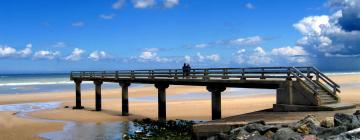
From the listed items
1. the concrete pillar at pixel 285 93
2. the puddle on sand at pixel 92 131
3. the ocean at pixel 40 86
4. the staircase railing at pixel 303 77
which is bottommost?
the puddle on sand at pixel 92 131

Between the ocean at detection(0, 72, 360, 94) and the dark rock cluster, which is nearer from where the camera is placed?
the dark rock cluster

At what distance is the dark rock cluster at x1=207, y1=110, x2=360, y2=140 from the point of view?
40.9ft

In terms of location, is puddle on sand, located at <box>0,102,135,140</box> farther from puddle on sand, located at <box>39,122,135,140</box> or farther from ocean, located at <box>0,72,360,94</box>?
ocean, located at <box>0,72,360,94</box>

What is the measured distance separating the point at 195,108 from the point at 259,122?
22.6 m

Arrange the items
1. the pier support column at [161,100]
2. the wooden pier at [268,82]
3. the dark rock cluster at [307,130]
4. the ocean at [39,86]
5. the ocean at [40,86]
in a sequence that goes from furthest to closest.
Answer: the ocean at [39,86] → the ocean at [40,86] → the pier support column at [161,100] → the wooden pier at [268,82] → the dark rock cluster at [307,130]

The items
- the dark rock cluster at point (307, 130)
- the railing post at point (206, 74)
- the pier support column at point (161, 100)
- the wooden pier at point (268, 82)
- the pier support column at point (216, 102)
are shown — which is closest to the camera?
the dark rock cluster at point (307, 130)

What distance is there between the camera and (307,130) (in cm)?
1317

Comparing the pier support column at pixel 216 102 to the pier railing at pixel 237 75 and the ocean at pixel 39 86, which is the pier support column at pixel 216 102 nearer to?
the pier railing at pixel 237 75

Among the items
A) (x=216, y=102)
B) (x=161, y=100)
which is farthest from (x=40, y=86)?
(x=216, y=102)

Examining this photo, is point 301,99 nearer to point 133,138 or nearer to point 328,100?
point 328,100

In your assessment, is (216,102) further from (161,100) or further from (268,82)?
(161,100)

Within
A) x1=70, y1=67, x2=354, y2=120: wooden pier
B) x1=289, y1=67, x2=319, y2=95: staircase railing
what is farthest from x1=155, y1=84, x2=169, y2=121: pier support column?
x1=289, y1=67, x2=319, y2=95: staircase railing

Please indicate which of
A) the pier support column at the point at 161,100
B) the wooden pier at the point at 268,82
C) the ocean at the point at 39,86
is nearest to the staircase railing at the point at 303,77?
the wooden pier at the point at 268,82

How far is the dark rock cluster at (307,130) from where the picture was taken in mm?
12477
